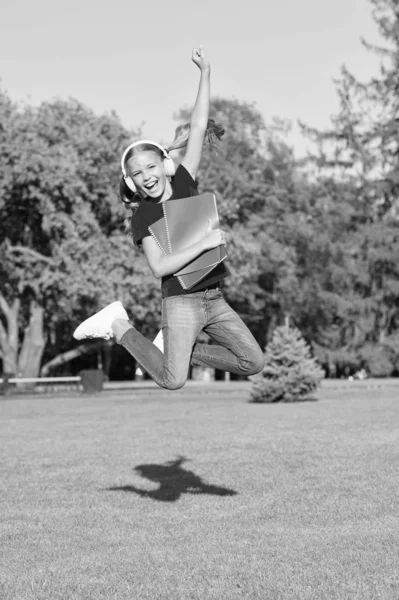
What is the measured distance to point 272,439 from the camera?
1449cm

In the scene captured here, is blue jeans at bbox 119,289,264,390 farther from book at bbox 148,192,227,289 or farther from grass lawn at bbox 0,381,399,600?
grass lawn at bbox 0,381,399,600

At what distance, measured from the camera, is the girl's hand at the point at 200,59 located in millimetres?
7227

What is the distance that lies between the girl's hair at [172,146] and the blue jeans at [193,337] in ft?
2.98

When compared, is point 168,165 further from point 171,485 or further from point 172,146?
point 171,485

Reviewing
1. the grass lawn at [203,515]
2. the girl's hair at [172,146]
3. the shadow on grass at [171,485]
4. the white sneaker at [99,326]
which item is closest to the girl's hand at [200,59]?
the girl's hair at [172,146]

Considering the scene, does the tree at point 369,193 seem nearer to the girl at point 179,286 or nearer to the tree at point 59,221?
the tree at point 59,221

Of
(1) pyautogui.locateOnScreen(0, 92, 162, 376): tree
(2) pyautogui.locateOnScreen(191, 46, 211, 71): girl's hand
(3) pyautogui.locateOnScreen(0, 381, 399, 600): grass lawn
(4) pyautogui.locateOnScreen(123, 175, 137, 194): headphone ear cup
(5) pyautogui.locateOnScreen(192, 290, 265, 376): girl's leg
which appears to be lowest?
(3) pyautogui.locateOnScreen(0, 381, 399, 600): grass lawn

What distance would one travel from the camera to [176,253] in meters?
6.70

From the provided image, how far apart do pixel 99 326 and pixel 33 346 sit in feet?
110

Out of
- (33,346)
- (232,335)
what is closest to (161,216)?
(232,335)

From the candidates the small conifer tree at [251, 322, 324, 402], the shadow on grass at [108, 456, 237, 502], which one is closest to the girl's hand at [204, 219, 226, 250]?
the shadow on grass at [108, 456, 237, 502]

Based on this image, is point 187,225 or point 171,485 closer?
point 187,225

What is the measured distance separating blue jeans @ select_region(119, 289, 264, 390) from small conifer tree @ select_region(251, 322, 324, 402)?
18.3m

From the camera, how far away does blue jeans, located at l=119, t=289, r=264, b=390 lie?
23.0ft
